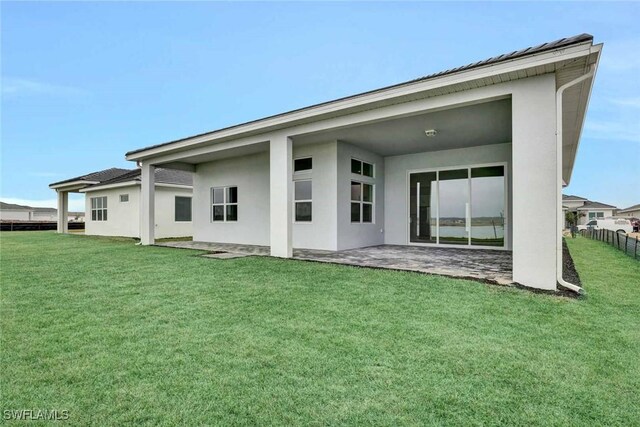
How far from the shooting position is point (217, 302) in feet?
13.7

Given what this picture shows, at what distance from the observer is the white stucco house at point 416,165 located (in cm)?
464

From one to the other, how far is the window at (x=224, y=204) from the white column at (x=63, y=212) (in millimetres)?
14607

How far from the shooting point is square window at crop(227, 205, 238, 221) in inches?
462

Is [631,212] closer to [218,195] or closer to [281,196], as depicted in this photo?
[218,195]

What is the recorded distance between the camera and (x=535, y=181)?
4.66 metres

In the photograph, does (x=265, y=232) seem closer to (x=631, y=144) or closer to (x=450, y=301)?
(x=450, y=301)

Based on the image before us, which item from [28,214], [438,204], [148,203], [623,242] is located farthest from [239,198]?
[28,214]

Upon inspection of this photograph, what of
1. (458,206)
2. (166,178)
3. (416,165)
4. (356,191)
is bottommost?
(458,206)

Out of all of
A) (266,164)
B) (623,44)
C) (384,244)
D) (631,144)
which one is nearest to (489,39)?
(623,44)

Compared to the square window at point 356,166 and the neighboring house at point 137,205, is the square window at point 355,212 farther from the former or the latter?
the neighboring house at point 137,205

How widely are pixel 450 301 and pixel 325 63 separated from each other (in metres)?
16.2

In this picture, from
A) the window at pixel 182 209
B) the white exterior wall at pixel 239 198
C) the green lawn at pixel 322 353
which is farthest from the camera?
the window at pixel 182 209

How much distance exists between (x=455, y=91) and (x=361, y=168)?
4.99 metres

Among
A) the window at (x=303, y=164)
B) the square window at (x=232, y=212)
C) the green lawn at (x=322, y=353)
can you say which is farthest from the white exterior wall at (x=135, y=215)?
the green lawn at (x=322, y=353)
